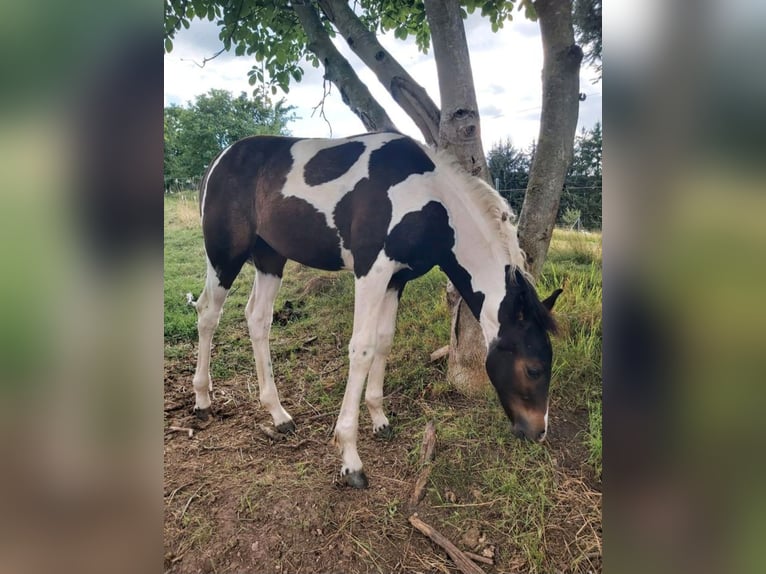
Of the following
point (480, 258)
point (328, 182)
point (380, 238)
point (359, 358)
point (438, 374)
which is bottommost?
point (438, 374)

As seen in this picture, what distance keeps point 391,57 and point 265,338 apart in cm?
200

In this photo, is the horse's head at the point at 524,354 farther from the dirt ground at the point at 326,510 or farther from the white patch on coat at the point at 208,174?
the white patch on coat at the point at 208,174

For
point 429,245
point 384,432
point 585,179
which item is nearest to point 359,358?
point 384,432

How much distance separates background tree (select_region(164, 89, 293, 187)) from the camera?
7.55 feet

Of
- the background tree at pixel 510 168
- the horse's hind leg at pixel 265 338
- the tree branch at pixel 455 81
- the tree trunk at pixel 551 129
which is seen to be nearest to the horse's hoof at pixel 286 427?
the horse's hind leg at pixel 265 338

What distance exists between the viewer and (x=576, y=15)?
2.16m

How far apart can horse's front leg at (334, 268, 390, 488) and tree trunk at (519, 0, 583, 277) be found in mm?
1011

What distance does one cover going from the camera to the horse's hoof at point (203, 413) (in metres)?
2.59

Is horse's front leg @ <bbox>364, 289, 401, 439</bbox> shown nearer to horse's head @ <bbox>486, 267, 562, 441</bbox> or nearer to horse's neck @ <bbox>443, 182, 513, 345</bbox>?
horse's neck @ <bbox>443, 182, 513, 345</bbox>

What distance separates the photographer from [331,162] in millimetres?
2311

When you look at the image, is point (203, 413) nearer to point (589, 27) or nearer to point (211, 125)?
point (211, 125)

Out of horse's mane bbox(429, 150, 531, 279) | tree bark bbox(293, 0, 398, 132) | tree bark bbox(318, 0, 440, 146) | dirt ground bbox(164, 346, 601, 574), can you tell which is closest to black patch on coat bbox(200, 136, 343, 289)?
tree bark bbox(293, 0, 398, 132)
